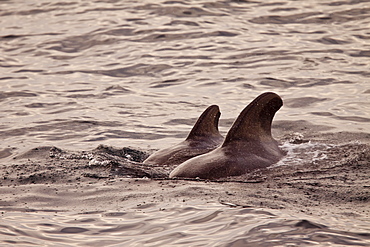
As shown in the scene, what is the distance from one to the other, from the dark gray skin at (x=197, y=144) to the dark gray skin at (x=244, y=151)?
2.33 feet

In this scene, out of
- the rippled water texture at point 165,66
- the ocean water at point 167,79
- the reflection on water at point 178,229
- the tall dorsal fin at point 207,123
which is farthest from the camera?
the rippled water texture at point 165,66

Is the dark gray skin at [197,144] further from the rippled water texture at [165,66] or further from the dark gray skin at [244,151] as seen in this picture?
the rippled water texture at [165,66]

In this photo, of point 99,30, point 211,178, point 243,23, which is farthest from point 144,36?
point 211,178

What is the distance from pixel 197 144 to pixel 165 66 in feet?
24.5

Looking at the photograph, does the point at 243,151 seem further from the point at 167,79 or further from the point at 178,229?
the point at 167,79

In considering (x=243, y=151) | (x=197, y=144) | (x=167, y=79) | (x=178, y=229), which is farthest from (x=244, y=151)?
(x=167, y=79)

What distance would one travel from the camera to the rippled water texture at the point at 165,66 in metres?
11.2

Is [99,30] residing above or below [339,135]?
above

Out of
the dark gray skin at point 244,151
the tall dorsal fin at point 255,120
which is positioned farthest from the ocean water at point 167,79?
the tall dorsal fin at point 255,120

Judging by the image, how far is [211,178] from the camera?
22.3ft

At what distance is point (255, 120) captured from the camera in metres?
7.24

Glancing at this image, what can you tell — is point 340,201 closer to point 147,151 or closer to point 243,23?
point 147,151

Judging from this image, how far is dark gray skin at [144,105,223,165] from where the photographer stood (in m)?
7.91

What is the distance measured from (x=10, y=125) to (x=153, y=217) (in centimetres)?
638
